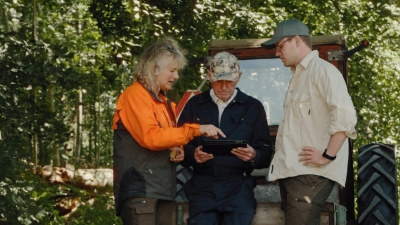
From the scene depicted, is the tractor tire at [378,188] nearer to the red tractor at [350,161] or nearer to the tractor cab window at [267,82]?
the red tractor at [350,161]

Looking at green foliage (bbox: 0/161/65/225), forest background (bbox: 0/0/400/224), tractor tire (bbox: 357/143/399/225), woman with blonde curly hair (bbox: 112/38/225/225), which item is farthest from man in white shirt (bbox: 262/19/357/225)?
green foliage (bbox: 0/161/65/225)

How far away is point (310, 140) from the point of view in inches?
177

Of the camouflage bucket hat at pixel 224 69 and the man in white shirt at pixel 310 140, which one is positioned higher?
the camouflage bucket hat at pixel 224 69

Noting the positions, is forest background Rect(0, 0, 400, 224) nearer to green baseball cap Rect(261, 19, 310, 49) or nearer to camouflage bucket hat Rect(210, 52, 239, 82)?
camouflage bucket hat Rect(210, 52, 239, 82)

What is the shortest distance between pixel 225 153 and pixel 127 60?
719cm

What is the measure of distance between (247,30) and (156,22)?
2.13 metres

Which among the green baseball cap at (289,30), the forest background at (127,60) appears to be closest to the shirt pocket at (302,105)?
the green baseball cap at (289,30)

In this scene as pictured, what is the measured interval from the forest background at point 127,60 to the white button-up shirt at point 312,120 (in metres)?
1.36

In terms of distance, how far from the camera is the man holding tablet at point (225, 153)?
15.9ft

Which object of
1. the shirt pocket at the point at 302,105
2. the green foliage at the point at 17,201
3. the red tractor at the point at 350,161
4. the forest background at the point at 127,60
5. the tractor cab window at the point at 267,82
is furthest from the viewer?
the forest background at the point at 127,60

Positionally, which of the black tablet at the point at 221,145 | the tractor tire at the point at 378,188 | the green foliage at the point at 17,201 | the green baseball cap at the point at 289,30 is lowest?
the green foliage at the point at 17,201

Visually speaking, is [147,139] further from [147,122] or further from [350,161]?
[350,161]

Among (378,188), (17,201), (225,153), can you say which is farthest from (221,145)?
Result: (17,201)

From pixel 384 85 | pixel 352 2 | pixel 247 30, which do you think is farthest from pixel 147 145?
pixel 352 2
